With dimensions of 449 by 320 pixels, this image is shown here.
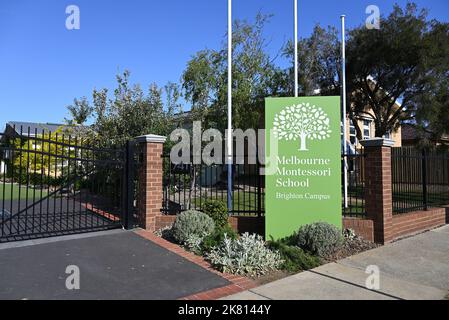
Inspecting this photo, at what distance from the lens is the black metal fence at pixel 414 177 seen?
883 cm

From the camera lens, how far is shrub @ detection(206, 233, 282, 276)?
17.8 feet

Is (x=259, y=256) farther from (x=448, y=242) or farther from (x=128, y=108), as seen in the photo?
(x=128, y=108)

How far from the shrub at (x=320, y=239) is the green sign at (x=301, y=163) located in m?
0.41

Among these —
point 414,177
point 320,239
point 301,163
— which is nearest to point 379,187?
point 301,163

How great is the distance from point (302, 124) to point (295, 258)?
8.25 ft

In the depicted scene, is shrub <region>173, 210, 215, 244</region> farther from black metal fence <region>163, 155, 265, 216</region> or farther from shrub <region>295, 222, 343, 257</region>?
shrub <region>295, 222, 343, 257</region>

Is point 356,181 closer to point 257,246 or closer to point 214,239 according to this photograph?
point 257,246

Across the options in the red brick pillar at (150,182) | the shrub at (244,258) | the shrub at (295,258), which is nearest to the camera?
the shrub at (244,258)

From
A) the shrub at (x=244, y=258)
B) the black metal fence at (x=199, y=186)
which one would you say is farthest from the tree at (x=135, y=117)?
the shrub at (x=244, y=258)

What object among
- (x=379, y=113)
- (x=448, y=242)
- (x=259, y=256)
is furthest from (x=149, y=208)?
(x=379, y=113)

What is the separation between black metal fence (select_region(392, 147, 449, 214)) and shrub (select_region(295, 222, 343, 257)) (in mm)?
2635

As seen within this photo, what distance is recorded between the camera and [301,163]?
7027mm

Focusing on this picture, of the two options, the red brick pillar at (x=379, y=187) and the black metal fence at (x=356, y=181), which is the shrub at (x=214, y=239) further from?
the red brick pillar at (x=379, y=187)
